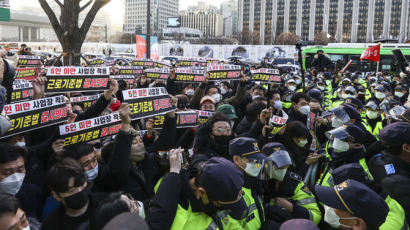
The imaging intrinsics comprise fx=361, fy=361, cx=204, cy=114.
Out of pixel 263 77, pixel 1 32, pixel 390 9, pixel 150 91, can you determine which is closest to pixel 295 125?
pixel 150 91

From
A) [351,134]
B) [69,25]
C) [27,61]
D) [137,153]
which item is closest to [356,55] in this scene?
[69,25]

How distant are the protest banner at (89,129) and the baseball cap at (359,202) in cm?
221

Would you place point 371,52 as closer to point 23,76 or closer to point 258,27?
point 23,76

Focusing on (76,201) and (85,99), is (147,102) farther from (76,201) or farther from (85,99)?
(85,99)

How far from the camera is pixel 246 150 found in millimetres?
3074

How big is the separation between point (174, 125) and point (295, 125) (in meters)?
1.36

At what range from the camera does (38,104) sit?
3527 mm

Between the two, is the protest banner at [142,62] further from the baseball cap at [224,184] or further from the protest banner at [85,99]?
the baseball cap at [224,184]

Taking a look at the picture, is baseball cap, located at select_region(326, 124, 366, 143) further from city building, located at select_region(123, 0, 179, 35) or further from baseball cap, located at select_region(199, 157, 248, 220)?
city building, located at select_region(123, 0, 179, 35)

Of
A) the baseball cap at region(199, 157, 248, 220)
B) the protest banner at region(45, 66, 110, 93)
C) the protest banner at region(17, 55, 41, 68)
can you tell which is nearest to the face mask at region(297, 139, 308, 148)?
the baseball cap at region(199, 157, 248, 220)

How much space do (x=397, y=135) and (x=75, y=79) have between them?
3.51 metres

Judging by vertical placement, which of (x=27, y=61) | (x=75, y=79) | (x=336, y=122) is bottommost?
(x=336, y=122)

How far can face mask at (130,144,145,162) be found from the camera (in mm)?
3322

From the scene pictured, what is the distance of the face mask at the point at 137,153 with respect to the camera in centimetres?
332
